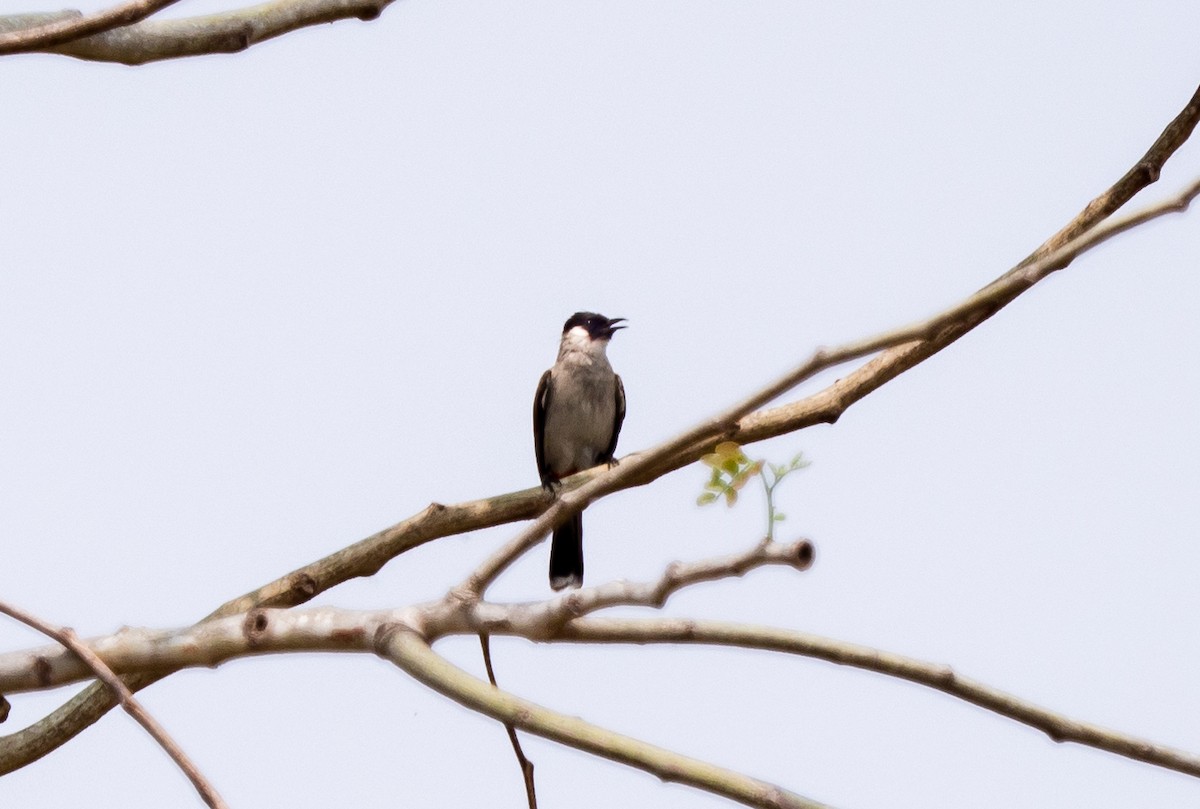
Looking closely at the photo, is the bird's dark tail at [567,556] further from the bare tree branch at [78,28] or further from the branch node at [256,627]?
the bare tree branch at [78,28]

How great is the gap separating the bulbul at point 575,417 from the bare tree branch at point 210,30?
18.8 feet

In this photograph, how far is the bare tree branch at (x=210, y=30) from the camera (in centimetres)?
321

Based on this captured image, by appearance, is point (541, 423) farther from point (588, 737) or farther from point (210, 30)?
point (588, 737)

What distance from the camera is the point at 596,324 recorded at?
30.8 feet

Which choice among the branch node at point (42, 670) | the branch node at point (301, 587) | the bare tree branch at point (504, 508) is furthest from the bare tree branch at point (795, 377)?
the branch node at point (301, 587)

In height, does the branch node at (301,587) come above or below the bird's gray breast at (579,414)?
below

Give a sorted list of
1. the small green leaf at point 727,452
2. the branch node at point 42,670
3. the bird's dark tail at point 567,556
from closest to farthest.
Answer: the small green leaf at point 727,452, the branch node at point 42,670, the bird's dark tail at point 567,556

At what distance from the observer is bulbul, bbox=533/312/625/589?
8977 mm

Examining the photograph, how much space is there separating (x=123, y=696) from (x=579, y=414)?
6291 millimetres

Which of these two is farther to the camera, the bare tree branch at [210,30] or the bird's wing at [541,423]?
the bird's wing at [541,423]

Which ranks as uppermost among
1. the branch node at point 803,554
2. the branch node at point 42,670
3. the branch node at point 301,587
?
the branch node at point 301,587

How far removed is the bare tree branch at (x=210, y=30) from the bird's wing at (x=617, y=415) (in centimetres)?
600

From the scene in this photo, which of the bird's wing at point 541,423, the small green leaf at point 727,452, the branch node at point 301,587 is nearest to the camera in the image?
the small green leaf at point 727,452

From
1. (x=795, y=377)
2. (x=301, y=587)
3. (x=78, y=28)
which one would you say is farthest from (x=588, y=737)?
(x=301, y=587)
